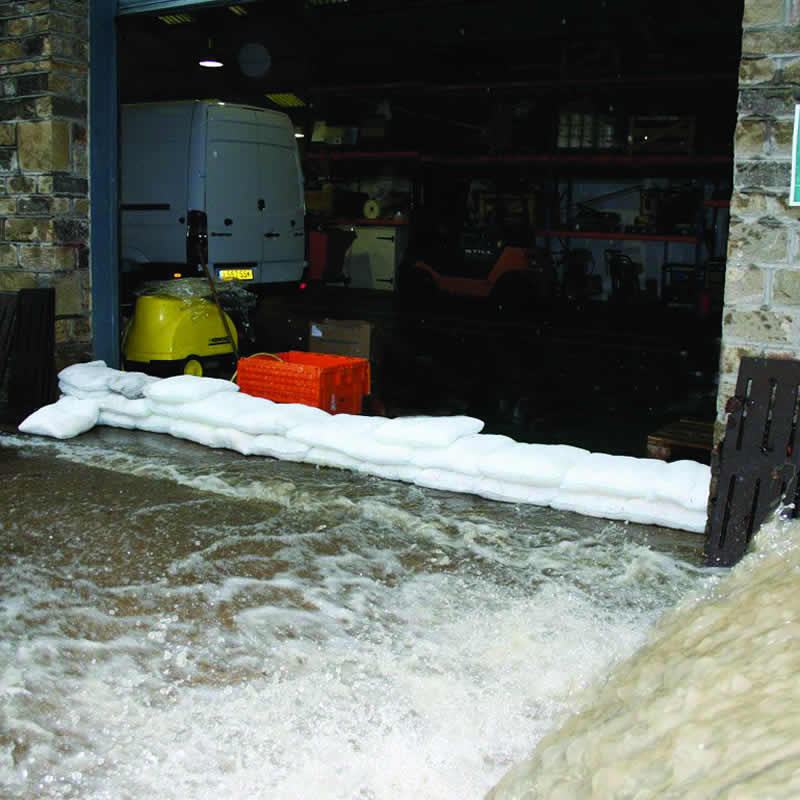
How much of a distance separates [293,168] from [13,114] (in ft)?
15.3

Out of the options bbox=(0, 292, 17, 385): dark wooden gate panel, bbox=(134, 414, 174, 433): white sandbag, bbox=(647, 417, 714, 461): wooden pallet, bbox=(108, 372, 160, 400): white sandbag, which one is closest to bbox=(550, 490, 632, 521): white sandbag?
bbox=(647, 417, 714, 461): wooden pallet

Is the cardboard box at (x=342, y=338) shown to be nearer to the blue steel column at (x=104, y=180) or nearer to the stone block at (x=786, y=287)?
the blue steel column at (x=104, y=180)

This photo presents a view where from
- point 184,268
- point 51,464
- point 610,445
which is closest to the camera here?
point 51,464

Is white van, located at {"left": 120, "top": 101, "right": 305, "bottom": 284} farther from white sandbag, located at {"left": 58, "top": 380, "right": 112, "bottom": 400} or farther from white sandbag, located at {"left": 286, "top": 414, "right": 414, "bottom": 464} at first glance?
white sandbag, located at {"left": 286, "top": 414, "right": 414, "bottom": 464}

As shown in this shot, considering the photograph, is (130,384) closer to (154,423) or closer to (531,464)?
(154,423)

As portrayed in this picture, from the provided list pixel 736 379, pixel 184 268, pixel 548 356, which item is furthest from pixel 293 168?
pixel 736 379

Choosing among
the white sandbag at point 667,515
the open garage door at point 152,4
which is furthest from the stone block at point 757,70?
the open garage door at point 152,4

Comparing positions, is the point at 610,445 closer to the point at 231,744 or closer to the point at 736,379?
the point at 736,379

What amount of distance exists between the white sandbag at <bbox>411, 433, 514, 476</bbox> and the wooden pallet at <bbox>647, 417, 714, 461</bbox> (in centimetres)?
94

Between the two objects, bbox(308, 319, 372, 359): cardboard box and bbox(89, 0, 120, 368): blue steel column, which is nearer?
bbox(89, 0, 120, 368): blue steel column

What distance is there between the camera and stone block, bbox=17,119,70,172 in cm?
729

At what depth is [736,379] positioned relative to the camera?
15.1 feet

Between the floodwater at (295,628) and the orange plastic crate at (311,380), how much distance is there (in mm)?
1136

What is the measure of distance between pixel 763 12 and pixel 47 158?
16.6 ft
